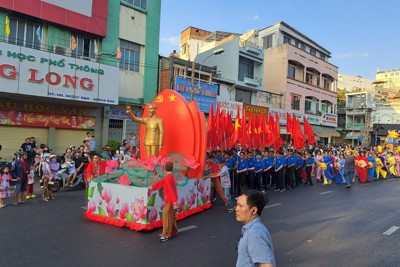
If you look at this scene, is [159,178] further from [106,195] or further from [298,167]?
[298,167]

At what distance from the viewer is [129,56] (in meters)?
20.1

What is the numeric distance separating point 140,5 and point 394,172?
58.1 ft

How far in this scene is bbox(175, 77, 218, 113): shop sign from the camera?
73.2ft

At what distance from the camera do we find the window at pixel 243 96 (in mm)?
29656

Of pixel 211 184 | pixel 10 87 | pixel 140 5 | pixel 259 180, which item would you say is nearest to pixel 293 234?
pixel 211 184

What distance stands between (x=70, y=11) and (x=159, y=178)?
41.8 feet

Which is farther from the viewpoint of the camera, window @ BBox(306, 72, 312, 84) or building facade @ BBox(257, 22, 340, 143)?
window @ BBox(306, 72, 312, 84)

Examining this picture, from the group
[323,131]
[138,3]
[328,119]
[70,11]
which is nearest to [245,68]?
[138,3]

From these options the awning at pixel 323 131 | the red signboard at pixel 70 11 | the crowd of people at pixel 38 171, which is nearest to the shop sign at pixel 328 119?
the awning at pixel 323 131

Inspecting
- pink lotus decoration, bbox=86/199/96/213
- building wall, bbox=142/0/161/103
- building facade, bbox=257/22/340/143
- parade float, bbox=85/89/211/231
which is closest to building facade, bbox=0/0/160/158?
building wall, bbox=142/0/161/103

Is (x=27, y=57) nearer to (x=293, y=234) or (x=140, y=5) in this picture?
(x=140, y=5)

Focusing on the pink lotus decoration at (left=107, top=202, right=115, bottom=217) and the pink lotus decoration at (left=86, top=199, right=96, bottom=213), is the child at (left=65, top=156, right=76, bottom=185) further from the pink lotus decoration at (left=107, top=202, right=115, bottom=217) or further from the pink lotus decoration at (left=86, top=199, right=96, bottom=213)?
the pink lotus decoration at (left=107, top=202, right=115, bottom=217)

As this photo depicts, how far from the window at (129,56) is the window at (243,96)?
1134cm

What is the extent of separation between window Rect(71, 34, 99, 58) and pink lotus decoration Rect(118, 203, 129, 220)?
40.7ft
